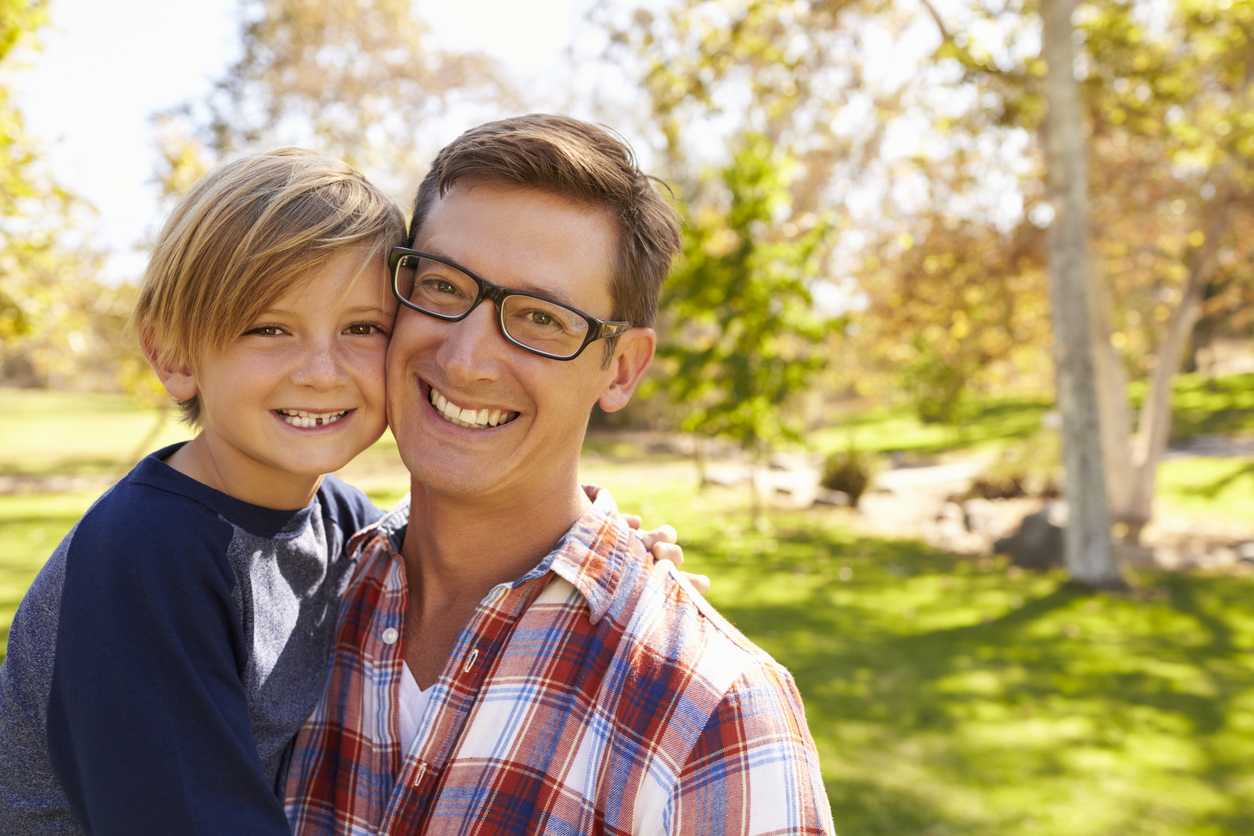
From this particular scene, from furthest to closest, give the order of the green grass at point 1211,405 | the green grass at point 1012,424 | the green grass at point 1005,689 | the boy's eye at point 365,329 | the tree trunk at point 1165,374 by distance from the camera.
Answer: the green grass at point 1012,424, the green grass at point 1211,405, the tree trunk at point 1165,374, the green grass at point 1005,689, the boy's eye at point 365,329

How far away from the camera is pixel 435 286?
70.2 inches

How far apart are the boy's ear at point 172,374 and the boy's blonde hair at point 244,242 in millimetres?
12

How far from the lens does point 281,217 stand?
6.17 ft

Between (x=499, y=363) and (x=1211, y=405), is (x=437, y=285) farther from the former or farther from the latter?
(x=1211, y=405)

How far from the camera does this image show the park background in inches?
228

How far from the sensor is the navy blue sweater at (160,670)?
138 centimetres

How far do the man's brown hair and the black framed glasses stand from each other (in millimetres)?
119

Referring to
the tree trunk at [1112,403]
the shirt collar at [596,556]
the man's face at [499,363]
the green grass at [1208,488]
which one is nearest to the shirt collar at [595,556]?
the shirt collar at [596,556]

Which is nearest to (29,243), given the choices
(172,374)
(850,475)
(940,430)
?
(172,374)

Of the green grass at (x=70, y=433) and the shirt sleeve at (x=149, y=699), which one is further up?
the shirt sleeve at (x=149, y=699)

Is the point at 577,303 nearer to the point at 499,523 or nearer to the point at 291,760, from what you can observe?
the point at 499,523

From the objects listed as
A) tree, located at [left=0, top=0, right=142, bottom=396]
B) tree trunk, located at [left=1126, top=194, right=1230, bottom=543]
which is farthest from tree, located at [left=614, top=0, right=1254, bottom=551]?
tree, located at [left=0, top=0, right=142, bottom=396]

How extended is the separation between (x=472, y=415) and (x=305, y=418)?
460mm

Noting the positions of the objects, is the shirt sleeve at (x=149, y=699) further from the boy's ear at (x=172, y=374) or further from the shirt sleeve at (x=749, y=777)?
the shirt sleeve at (x=749, y=777)
